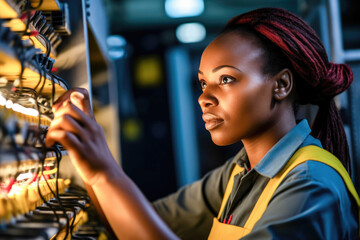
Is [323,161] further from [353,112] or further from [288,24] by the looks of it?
[353,112]

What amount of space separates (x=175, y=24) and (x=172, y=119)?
123 centimetres

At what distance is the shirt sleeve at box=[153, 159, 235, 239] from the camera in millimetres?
1643

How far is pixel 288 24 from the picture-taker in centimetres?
120

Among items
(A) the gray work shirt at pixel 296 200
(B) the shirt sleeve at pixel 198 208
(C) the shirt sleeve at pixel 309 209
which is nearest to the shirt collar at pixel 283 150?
(A) the gray work shirt at pixel 296 200

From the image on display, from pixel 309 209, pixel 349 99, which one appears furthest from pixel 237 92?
pixel 349 99

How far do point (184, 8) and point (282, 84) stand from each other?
11.6ft

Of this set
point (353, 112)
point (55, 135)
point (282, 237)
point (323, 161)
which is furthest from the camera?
point (353, 112)

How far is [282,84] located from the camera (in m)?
1.20

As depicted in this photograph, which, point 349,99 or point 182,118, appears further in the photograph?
point 182,118

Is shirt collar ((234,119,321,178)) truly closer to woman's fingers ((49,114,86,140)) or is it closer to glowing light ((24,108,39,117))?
woman's fingers ((49,114,86,140))

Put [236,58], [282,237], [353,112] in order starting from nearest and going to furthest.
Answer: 1. [282,237]
2. [236,58]
3. [353,112]

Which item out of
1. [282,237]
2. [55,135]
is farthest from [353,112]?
[55,135]

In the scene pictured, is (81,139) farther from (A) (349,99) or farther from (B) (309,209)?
(A) (349,99)

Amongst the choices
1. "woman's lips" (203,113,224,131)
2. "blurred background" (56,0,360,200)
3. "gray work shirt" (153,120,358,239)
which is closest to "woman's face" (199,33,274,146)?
"woman's lips" (203,113,224,131)
